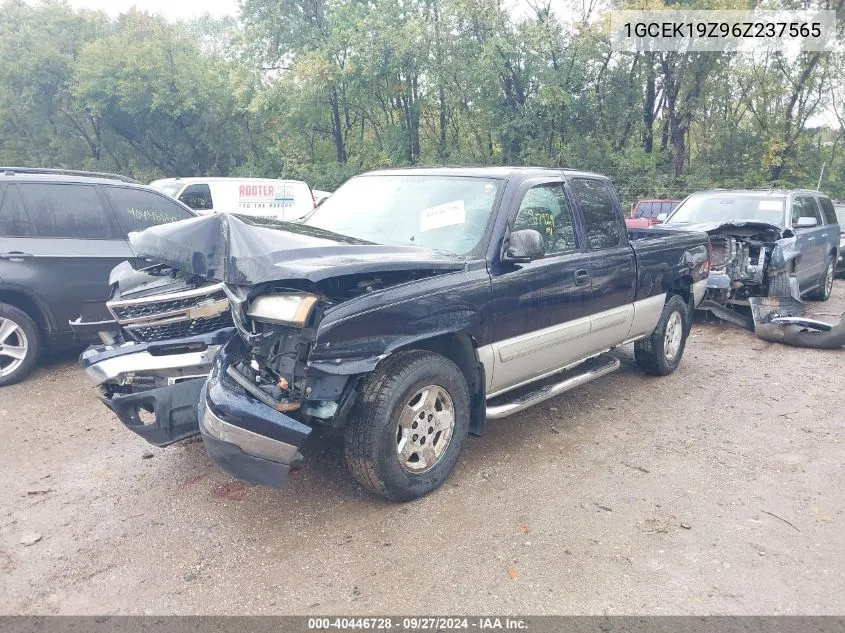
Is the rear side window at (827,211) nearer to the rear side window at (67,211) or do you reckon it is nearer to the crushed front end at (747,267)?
the crushed front end at (747,267)

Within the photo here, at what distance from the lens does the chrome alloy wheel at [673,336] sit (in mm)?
5945

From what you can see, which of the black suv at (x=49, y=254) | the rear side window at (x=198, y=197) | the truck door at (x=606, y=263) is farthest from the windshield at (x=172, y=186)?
the truck door at (x=606, y=263)

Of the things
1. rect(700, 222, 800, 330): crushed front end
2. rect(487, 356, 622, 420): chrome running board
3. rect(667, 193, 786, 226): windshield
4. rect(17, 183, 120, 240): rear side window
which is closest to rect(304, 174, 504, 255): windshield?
rect(487, 356, 622, 420): chrome running board

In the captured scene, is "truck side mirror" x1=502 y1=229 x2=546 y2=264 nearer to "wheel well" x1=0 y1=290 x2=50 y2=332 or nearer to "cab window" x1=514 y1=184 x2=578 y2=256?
"cab window" x1=514 y1=184 x2=578 y2=256

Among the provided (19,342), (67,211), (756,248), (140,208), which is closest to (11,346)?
(19,342)

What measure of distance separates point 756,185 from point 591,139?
19.7ft

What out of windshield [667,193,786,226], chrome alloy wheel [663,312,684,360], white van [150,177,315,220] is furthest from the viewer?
white van [150,177,315,220]

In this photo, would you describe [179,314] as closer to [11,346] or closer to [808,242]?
[11,346]

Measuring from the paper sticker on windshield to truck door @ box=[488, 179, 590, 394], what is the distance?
358mm

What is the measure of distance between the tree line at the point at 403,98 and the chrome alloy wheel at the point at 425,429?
1817 centimetres

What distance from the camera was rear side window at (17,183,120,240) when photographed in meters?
5.65

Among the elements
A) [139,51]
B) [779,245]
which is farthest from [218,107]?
[779,245]

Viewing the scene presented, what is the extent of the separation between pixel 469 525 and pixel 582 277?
2.11 m

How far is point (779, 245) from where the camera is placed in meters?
7.95
